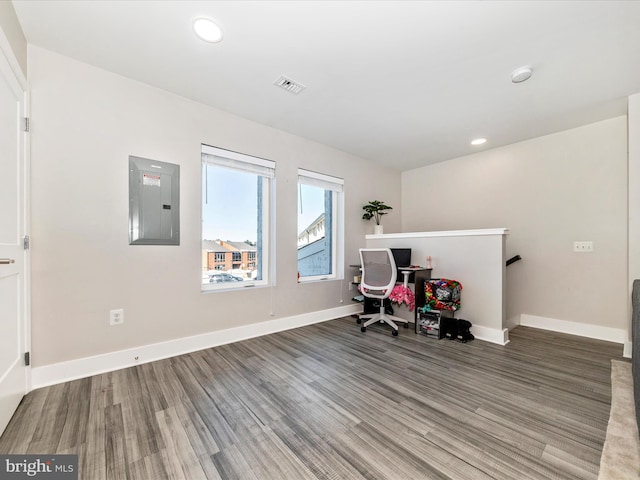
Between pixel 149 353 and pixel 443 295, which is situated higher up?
pixel 443 295

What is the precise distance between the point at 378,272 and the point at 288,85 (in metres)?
2.25

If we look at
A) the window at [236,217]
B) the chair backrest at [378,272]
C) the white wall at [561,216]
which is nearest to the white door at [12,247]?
the window at [236,217]

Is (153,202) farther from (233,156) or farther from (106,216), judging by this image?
(233,156)

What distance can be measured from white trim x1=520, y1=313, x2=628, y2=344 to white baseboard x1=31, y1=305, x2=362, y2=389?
2.88m

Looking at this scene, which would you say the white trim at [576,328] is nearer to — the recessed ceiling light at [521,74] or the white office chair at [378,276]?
the white office chair at [378,276]

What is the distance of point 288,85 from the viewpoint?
7.89 ft

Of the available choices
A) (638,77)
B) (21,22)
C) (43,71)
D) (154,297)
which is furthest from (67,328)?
(638,77)

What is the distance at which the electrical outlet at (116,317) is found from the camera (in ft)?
7.20

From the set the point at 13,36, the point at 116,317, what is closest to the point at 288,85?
the point at 13,36

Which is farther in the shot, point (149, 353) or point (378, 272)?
point (378, 272)

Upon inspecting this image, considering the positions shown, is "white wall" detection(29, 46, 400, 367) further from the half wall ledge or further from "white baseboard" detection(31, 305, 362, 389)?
the half wall ledge

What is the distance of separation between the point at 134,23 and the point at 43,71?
881 mm

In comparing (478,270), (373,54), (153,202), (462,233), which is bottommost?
(478,270)

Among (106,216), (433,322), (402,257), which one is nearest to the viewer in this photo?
(106,216)
